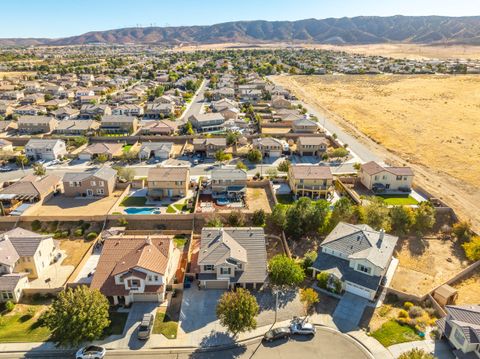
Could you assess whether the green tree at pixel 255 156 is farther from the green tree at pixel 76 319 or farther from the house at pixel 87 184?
the green tree at pixel 76 319

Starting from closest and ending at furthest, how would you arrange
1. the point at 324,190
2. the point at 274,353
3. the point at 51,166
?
the point at 274,353 < the point at 324,190 < the point at 51,166

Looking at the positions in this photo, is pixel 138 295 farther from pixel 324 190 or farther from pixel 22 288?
pixel 324 190

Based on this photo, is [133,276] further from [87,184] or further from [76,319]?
[87,184]

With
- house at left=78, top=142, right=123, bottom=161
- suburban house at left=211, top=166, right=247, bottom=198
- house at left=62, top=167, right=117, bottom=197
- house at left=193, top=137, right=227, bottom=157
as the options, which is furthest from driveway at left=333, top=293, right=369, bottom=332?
house at left=78, top=142, right=123, bottom=161

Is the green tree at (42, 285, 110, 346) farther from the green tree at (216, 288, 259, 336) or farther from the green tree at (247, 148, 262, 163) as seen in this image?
the green tree at (247, 148, 262, 163)

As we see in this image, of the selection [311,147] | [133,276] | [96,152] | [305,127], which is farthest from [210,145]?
[133,276]

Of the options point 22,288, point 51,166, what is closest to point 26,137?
point 51,166
